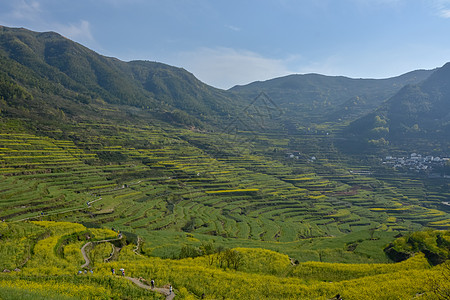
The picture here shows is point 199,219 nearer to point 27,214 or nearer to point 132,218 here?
point 132,218

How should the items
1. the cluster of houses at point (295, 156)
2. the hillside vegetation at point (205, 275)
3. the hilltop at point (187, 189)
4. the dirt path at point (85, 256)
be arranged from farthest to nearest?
the cluster of houses at point (295, 156) → the hilltop at point (187, 189) → the dirt path at point (85, 256) → the hillside vegetation at point (205, 275)

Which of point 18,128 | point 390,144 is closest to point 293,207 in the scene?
point 18,128

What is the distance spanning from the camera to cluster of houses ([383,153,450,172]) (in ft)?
443

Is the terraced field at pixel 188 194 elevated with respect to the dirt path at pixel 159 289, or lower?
lower

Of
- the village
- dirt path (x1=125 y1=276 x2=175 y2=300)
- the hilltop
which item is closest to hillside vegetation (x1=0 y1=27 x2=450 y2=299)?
the hilltop

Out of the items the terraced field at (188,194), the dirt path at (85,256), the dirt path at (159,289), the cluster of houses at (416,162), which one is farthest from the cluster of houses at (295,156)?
the dirt path at (159,289)

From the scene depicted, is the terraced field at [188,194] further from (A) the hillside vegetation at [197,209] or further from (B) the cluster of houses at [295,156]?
(B) the cluster of houses at [295,156]

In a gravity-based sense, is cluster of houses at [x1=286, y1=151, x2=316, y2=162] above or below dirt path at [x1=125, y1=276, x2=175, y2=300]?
below

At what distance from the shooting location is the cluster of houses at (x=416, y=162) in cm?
13512

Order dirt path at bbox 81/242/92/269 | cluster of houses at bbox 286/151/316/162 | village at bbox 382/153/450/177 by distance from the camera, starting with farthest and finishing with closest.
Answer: cluster of houses at bbox 286/151/316/162 < village at bbox 382/153/450/177 < dirt path at bbox 81/242/92/269

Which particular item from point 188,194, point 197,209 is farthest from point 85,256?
point 188,194

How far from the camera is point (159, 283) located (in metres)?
23.8

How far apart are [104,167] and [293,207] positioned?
207 ft

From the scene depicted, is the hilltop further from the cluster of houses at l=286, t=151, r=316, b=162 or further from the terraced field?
the cluster of houses at l=286, t=151, r=316, b=162
